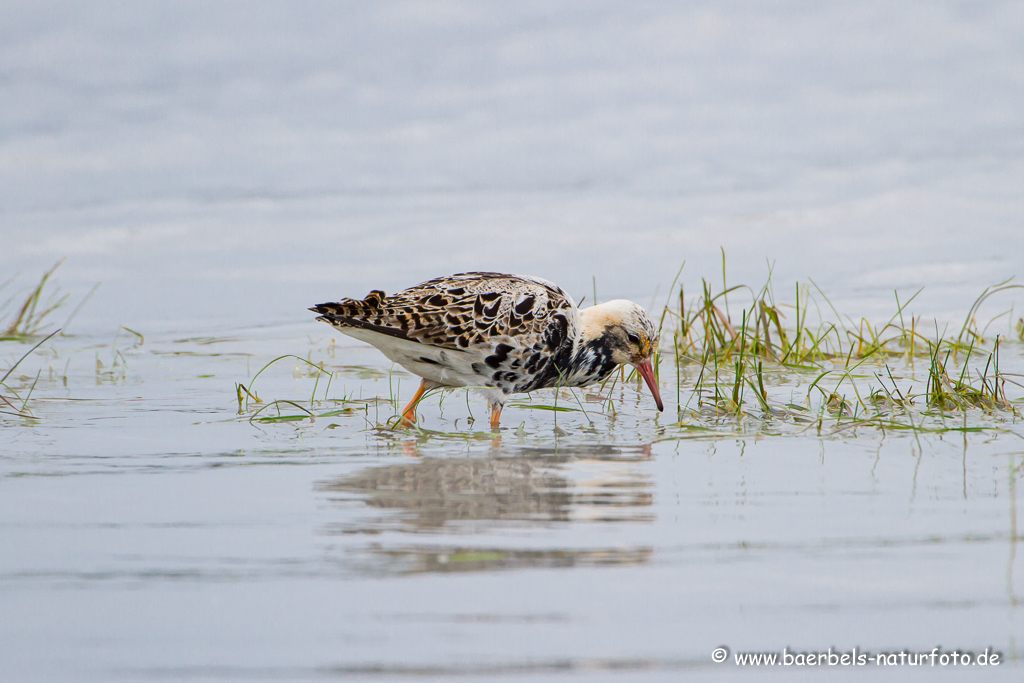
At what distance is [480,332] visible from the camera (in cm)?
784

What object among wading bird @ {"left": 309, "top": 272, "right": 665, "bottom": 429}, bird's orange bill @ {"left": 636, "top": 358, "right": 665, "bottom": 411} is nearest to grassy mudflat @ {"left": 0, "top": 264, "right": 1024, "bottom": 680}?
bird's orange bill @ {"left": 636, "top": 358, "right": 665, "bottom": 411}

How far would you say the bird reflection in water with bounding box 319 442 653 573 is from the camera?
425 centimetres

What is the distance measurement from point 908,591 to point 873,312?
12612 millimetres

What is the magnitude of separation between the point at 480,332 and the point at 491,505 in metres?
2.80

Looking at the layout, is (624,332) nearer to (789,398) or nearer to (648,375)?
(648,375)

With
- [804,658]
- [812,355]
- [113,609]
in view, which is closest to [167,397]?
[113,609]

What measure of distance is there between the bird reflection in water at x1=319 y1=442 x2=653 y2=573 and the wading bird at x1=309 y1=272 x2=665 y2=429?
1214 mm

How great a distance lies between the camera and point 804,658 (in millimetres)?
3336

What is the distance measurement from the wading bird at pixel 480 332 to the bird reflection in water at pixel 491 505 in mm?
1214

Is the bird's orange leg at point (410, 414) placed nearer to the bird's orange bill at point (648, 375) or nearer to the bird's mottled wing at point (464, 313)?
the bird's mottled wing at point (464, 313)

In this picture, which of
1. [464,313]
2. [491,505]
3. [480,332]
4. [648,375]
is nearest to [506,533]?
[491,505]

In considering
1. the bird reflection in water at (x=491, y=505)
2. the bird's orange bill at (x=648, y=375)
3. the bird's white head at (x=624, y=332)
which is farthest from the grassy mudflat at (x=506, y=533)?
the bird's white head at (x=624, y=332)

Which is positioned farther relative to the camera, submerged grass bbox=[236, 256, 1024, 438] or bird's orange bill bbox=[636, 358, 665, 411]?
bird's orange bill bbox=[636, 358, 665, 411]

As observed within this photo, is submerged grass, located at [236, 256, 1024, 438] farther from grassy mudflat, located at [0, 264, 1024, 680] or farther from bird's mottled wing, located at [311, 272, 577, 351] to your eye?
bird's mottled wing, located at [311, 272, 577, 351]
